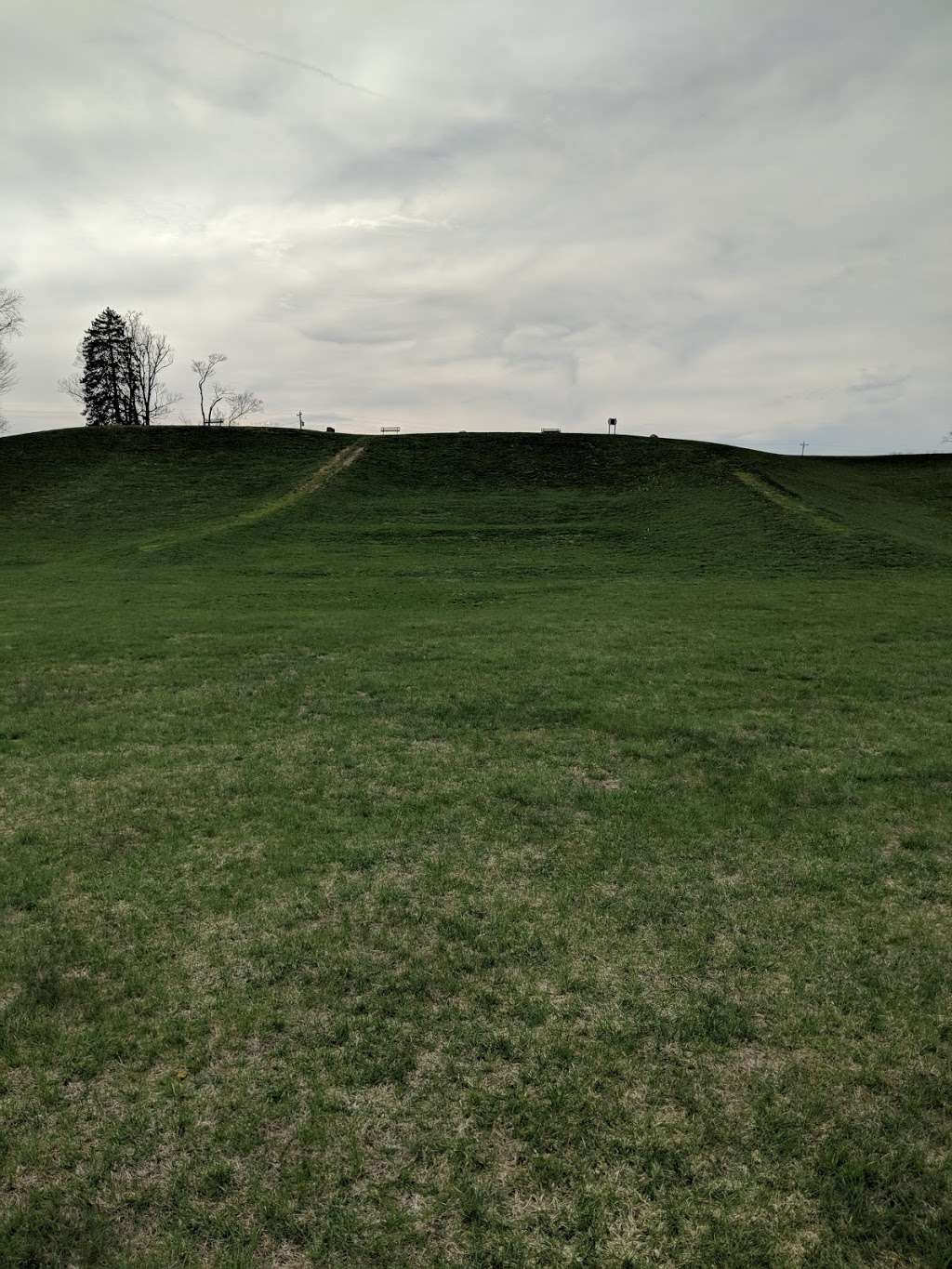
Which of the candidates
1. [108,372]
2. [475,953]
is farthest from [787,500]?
[108,372]

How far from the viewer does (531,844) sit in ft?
26.7

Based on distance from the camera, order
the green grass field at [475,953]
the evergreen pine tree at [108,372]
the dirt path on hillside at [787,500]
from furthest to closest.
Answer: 1. the evergreen pine tree at [108,372]
2. the dirt path on hillside at [787,500]
3. the green grass field at [475,953]

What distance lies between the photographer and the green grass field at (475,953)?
401 centimetres

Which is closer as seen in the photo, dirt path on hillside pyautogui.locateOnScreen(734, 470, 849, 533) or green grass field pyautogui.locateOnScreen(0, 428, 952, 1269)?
green grass field pyautogui.locateOnScreen(0, 428, 952, 1269)

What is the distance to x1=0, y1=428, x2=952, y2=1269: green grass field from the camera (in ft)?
13.2

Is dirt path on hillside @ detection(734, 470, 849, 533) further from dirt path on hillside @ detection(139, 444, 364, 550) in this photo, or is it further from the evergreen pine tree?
the evergreen pine tree

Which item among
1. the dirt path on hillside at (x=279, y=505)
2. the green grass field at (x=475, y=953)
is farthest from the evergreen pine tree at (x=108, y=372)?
the green grass field at (x=475, y=953)

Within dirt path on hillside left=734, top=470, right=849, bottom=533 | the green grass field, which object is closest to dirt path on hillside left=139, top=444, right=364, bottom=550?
the green grass field

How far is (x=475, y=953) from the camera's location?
6180mm

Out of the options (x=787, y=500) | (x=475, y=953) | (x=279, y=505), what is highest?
(x=787, y=500)

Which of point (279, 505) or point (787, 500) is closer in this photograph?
point (787, 500)

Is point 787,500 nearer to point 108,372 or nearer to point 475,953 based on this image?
point 475,953

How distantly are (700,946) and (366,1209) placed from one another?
11.8ft

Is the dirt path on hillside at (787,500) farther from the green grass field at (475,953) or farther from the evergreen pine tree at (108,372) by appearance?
the evergreen pine tree at (108,372)
